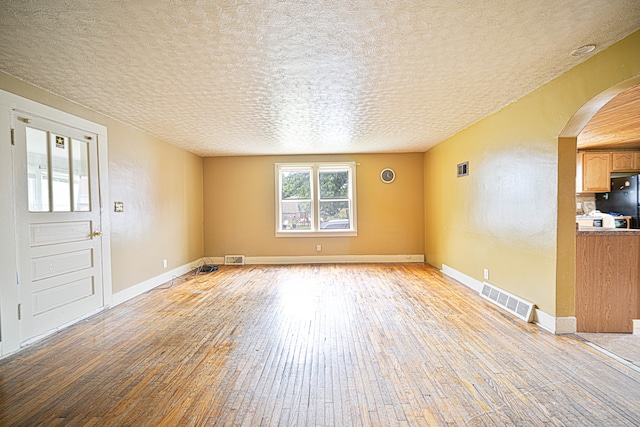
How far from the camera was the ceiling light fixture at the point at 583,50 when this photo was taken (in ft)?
7.41

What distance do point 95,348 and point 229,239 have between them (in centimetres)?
413

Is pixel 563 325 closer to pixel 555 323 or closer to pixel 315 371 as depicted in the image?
pixel 555 323

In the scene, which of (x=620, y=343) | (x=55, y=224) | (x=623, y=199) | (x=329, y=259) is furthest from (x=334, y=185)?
(x=623, y=199)

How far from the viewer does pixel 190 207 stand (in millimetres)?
6223

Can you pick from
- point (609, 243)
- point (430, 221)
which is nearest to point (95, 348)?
point (609, 243)

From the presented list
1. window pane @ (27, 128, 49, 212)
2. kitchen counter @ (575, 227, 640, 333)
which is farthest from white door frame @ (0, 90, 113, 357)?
kitchen counter @ (575, 227, 640, 333)

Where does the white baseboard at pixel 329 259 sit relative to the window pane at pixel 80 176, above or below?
below

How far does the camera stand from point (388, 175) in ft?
22.0

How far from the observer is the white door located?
281 centimetres

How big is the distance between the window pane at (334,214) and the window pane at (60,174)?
4.53 meters

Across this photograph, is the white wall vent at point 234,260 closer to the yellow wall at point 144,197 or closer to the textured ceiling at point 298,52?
the yellow wall at point 144,197

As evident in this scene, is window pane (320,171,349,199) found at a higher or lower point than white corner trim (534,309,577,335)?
higher

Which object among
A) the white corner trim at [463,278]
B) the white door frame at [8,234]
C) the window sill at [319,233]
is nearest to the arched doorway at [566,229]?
the white corner trim at [463,278]

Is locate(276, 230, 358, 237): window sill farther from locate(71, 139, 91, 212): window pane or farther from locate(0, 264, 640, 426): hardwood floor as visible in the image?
locate(71, 139, 91, 212): window pane
